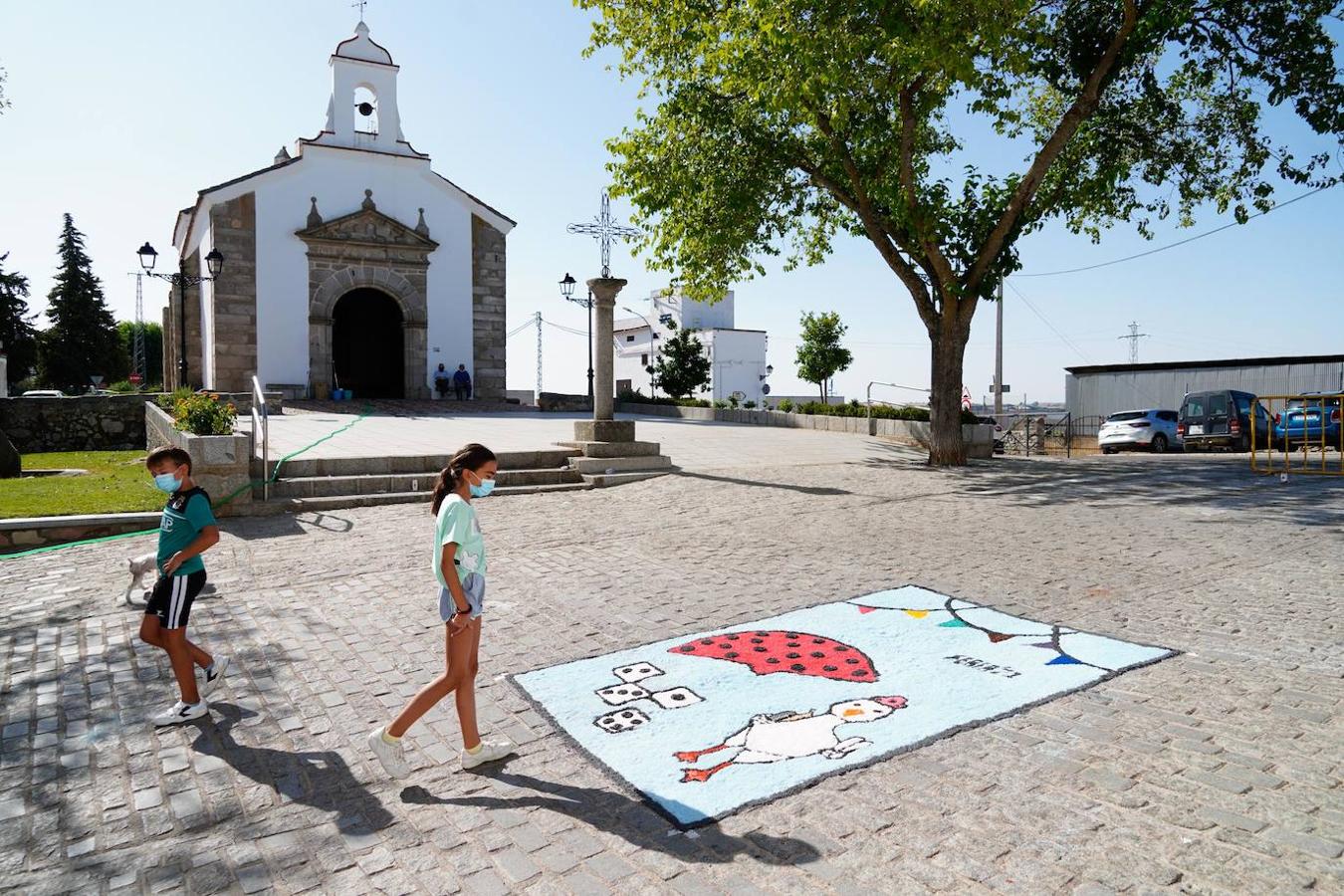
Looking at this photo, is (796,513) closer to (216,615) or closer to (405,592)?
(405,592)

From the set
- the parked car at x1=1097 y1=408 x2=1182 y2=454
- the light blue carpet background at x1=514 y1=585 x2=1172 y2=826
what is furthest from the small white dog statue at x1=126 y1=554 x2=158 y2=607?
the parked car at x1=1097 y1=408 x2=1182 y2=454

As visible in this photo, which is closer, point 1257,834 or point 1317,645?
point 1257,834

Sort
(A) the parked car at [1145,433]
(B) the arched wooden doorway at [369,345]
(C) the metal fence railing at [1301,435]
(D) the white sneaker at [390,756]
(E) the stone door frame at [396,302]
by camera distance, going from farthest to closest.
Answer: (B) the arched wooden doorway at [369,345]
(E) the stone door frame at [396,302]
(A) the parked car at [1145,433]
(C) the metal fence railing at [1301,435]
(D) the white sneaker at [390,756]

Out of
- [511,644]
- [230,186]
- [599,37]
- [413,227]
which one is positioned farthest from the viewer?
[413,227]

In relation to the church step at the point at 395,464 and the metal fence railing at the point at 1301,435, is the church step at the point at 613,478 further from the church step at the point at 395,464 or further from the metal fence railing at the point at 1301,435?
the metal fence railing at the point at 1301,435

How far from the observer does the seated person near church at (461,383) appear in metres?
29.4

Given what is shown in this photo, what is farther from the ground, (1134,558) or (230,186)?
(230,186)

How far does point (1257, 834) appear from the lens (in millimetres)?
3154

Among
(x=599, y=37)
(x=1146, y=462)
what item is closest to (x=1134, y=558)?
(x=1146, y=462)

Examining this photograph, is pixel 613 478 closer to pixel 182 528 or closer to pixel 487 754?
pixel 182 528

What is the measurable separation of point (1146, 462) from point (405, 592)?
1522 centimetres

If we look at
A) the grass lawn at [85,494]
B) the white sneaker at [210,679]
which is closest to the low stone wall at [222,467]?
the grass lawn at [85,494]

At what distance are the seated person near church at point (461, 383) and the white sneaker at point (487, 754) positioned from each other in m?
26.4

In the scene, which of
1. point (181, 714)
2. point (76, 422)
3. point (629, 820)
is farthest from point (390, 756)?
point (76, 422)
